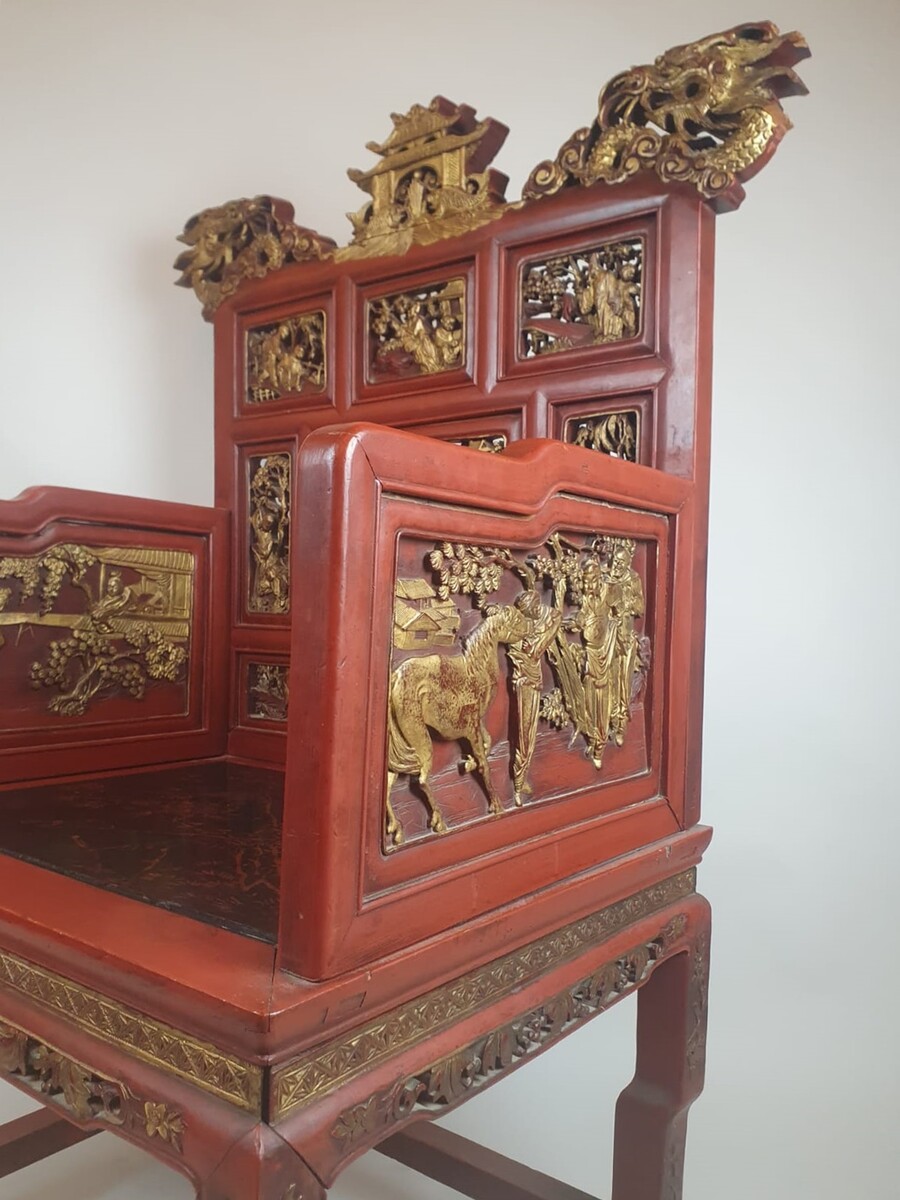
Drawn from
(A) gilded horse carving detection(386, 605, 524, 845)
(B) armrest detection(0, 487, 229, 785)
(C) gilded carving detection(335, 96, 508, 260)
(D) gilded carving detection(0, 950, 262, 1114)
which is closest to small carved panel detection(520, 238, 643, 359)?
(C) gilded carving detection(335, 96, 508, 260)

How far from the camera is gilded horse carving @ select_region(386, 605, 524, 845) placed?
80cm

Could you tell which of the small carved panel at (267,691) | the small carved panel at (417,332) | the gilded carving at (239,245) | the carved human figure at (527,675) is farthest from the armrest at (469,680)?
the gilded carving at (239,245)

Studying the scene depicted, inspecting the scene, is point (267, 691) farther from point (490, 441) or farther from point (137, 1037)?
point (137, 1037)

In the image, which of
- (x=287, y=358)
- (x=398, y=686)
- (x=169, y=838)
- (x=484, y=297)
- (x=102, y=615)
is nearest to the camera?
(x=398, y=686)

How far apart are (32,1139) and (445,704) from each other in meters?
1.11

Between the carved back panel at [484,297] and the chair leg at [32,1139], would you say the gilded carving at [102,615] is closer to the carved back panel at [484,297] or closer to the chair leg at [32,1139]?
the carved back panel at [484,297]

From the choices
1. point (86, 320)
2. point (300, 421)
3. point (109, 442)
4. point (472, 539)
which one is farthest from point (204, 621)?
point (472, 539)

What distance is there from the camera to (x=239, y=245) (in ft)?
5.34

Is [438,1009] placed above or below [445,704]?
below

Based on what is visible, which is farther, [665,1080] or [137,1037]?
[665,1080]

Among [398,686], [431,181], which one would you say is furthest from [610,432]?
[398,686]

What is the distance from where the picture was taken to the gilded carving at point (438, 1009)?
76 cm

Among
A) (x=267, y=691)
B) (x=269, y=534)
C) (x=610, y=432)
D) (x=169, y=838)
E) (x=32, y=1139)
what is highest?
(x=610, y=432)

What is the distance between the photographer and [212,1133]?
0.75 meters
